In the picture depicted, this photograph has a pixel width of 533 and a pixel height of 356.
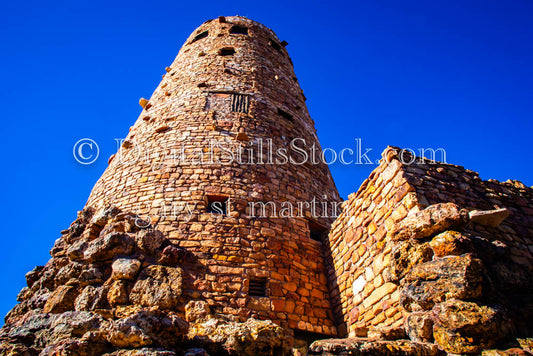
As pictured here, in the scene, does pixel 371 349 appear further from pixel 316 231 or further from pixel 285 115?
pixel 285 115

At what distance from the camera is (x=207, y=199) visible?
5484 mm

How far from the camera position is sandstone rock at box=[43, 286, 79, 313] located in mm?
4367

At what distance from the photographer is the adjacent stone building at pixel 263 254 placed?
2.97m

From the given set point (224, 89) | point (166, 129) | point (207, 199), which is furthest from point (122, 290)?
point (224, 89)

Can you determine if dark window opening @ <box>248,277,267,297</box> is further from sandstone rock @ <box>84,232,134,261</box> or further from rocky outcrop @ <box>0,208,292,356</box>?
sandstone rock @ <box>84,232,134,261</box>

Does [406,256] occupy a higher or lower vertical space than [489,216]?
lower

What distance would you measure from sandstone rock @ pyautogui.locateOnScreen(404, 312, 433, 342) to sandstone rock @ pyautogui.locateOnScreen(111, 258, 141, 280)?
318 centimetres

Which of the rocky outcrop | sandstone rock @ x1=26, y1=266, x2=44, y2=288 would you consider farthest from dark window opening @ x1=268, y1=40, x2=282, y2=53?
sandstone rock @ x1=26, y1=266, x2=44, y2=288

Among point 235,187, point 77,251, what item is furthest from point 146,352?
point 235,187

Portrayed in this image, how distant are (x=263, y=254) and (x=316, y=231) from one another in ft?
5.62

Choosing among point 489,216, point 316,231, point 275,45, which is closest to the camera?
point 489,216

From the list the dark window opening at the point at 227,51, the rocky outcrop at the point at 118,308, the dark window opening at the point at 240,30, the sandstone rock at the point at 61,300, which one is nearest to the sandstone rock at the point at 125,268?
the rocky outcrop at the point at 118,308

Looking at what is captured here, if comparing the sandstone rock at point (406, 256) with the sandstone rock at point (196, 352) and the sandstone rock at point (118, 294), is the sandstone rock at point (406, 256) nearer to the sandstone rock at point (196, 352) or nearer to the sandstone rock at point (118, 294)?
the sandstone rock at point (196, 352)

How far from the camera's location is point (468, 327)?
262cm
